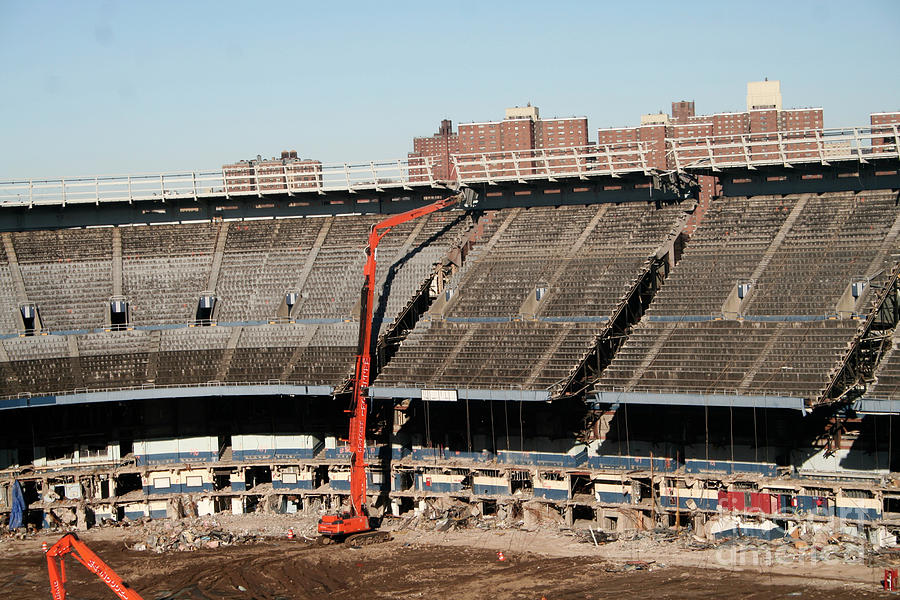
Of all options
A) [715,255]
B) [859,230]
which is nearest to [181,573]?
[715,255]

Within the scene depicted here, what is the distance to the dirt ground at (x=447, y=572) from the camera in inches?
1489

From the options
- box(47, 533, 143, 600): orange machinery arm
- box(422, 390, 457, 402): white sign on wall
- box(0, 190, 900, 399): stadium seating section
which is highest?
box(0, 190, 900, 399): stadium seating section

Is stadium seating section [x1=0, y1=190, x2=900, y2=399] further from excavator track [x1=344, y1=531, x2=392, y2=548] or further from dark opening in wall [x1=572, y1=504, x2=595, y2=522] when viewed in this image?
excavator track [x1=344, y1=531, x2=392, y2=548]

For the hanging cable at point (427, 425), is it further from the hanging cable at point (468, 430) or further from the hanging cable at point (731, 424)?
the hanging cable at point (731, 424)

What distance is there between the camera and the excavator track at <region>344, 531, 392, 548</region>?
45688 millimetres

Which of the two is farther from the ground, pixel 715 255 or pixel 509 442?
pixel 715 255

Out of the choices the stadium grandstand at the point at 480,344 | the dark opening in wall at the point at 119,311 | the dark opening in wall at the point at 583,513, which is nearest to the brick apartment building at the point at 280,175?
the stadium grandstand at the point at 480,344

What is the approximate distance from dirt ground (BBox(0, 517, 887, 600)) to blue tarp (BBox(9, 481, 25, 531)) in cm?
269

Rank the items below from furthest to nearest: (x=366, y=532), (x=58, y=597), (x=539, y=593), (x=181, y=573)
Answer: (x=366, y=532), (x=181, y=573), (x=539, y=593), (x=58, y=597)

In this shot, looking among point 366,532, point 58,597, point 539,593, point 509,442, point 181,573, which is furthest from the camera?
Result: point 509,442

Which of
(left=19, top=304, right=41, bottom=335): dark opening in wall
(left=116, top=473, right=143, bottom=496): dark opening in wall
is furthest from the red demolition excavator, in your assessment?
(left=19, top=304, right=41, bottom=335): dark opening in wall

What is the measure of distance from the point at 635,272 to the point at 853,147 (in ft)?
38.6

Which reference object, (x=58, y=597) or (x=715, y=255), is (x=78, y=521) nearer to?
(x=58, y=597)

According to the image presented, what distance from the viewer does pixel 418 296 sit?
5641 cm
